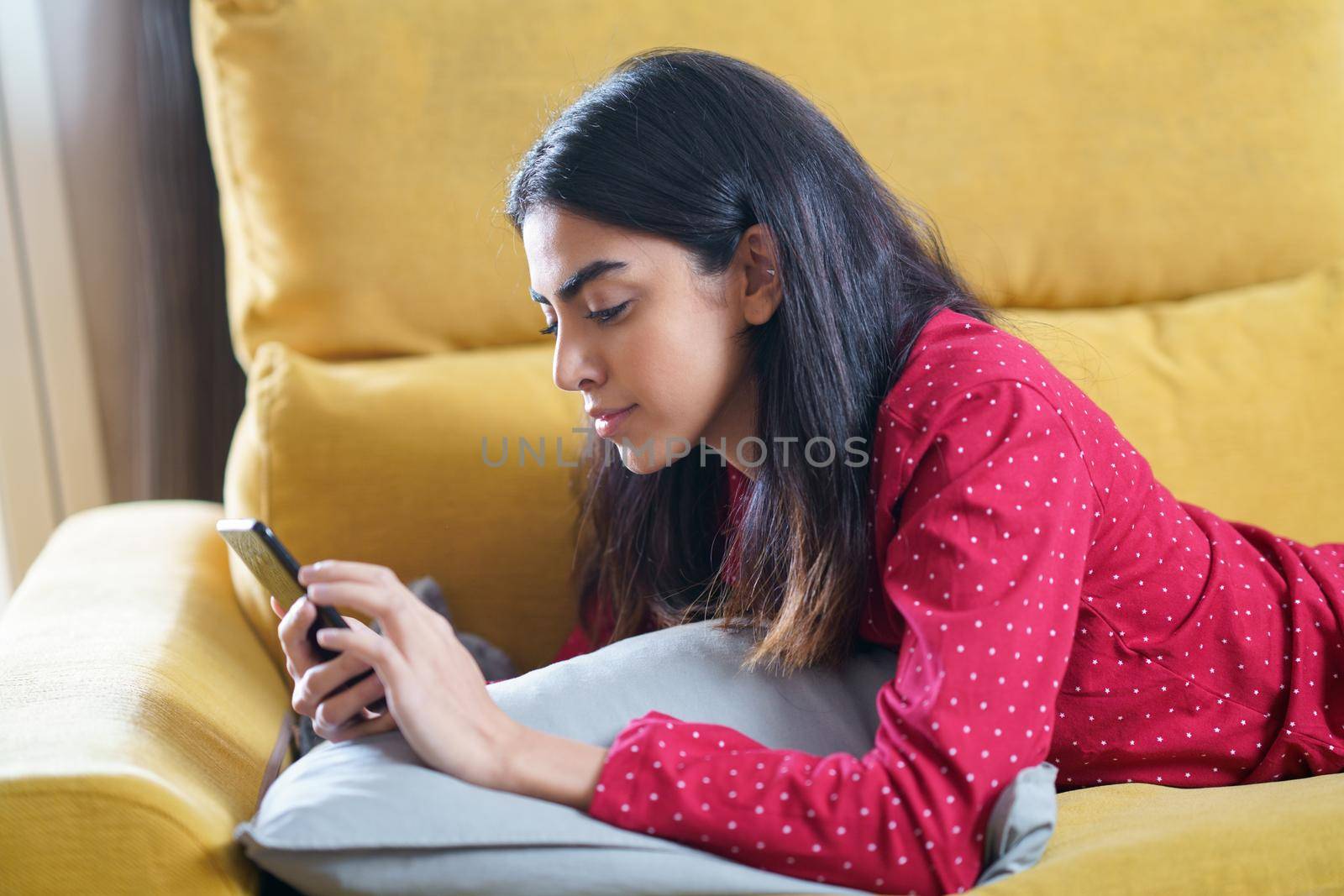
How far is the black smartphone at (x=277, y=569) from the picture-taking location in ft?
2.70

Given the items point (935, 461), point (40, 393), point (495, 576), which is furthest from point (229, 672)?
point (40, 393)

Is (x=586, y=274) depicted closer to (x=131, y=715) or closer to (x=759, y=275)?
(x=759, y=275)

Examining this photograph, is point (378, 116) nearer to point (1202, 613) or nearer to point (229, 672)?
point (229, 672)

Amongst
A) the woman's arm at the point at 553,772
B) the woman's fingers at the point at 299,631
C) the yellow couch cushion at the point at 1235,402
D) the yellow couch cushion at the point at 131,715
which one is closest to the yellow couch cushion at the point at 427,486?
the yellow couch cushion at the point at 131,715

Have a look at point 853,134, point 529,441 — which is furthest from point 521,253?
point 853,134

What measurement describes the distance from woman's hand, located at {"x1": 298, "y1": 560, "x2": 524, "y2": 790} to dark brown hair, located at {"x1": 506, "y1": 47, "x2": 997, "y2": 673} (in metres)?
0.23

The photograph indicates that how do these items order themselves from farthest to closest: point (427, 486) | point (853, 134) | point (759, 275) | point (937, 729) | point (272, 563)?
point (853, 134)
point (427, 486)
point (759, 275)
point (272, 563)
point (937, 729)

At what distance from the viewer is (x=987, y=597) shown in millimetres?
760

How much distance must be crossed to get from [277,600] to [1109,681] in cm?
65

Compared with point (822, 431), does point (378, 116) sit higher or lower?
higher

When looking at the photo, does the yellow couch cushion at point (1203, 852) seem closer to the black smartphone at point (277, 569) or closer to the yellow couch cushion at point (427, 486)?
the black smartphone at point (277, 569)

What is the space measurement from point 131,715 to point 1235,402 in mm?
1152

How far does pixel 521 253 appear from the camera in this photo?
1.34 metres

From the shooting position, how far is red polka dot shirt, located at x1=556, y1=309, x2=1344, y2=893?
752 mm
